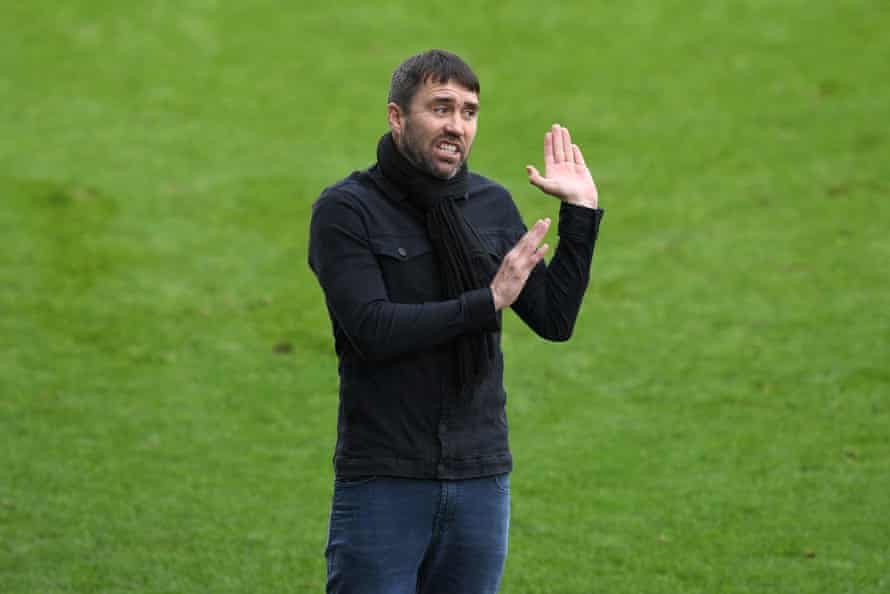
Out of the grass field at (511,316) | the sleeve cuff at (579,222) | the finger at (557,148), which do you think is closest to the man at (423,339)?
the sleeve cuff at (579,222)

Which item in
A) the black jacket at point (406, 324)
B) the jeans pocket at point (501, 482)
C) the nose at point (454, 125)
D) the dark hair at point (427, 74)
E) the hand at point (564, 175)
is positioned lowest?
the jeans pocket at point (501, 482)

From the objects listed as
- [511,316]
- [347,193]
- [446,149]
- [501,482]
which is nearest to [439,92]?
[446,149]

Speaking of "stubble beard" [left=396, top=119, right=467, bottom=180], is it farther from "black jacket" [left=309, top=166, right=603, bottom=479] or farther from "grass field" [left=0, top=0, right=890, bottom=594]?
"grass field" [left=0, top=0, right=890, bottom=594]

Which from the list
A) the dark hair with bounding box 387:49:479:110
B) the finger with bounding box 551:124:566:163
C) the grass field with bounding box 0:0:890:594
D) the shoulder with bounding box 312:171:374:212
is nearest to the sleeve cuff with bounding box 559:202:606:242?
the finger with bounding box 551:124:566:163

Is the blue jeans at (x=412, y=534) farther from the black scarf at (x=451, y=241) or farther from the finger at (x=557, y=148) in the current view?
→ the finger at (x=557, y=148)

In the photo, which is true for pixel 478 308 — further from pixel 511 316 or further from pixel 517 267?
pixel 511 316

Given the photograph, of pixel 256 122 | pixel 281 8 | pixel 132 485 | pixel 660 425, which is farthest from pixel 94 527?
pixel 281 8

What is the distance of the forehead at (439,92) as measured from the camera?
13.0 feet

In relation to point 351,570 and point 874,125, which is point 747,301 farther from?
point 351,570

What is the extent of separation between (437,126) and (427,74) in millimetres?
153

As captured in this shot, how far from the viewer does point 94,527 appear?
25.3 ft

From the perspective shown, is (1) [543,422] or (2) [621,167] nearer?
(1) [543,422]

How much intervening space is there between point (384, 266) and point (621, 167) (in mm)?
10523

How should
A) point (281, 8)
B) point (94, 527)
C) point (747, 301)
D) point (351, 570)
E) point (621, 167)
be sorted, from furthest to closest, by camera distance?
1. point (281, 8)
2. point (621, 167)
3. point (747, 301)
4. point (94, 527)
5. point (351, 570)
